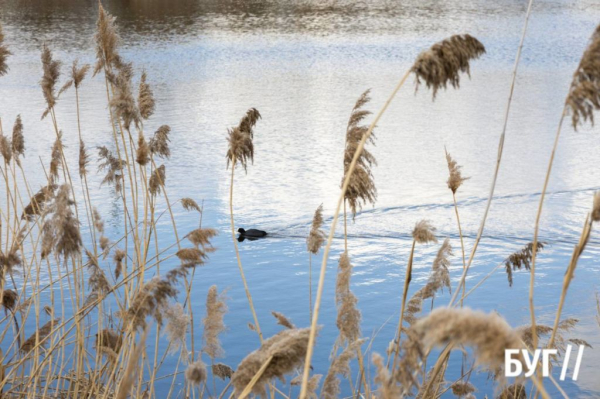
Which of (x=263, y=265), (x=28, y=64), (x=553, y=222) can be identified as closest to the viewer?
(x=263, y=265)

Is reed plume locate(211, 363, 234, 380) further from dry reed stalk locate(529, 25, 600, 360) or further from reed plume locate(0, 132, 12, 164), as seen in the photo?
dry reed stalk locate(529, 25, 600, 360)

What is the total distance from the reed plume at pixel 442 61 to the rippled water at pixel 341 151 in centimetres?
323

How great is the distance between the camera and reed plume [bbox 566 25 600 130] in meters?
1.61

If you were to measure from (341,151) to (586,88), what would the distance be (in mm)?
8469

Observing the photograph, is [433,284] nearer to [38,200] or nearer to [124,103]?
[124,103]

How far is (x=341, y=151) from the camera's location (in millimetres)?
10070

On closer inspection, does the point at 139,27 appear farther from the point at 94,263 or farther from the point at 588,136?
the point at 94,263

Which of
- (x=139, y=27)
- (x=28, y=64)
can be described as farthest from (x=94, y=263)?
(x=139, y=27)

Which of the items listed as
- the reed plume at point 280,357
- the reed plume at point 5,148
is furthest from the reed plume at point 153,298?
the reed plume at point 5,148

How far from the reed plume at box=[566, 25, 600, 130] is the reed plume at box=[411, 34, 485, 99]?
0.22 m

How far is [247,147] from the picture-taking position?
3016 mm

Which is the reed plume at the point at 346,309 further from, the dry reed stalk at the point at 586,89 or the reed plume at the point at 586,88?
the reed plume at the point at 586,88

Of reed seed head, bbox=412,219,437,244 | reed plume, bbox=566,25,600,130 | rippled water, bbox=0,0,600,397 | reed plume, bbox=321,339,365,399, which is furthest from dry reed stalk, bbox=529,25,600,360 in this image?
rippled water, bbox=0,0,600,397

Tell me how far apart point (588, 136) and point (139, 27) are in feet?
54.5
